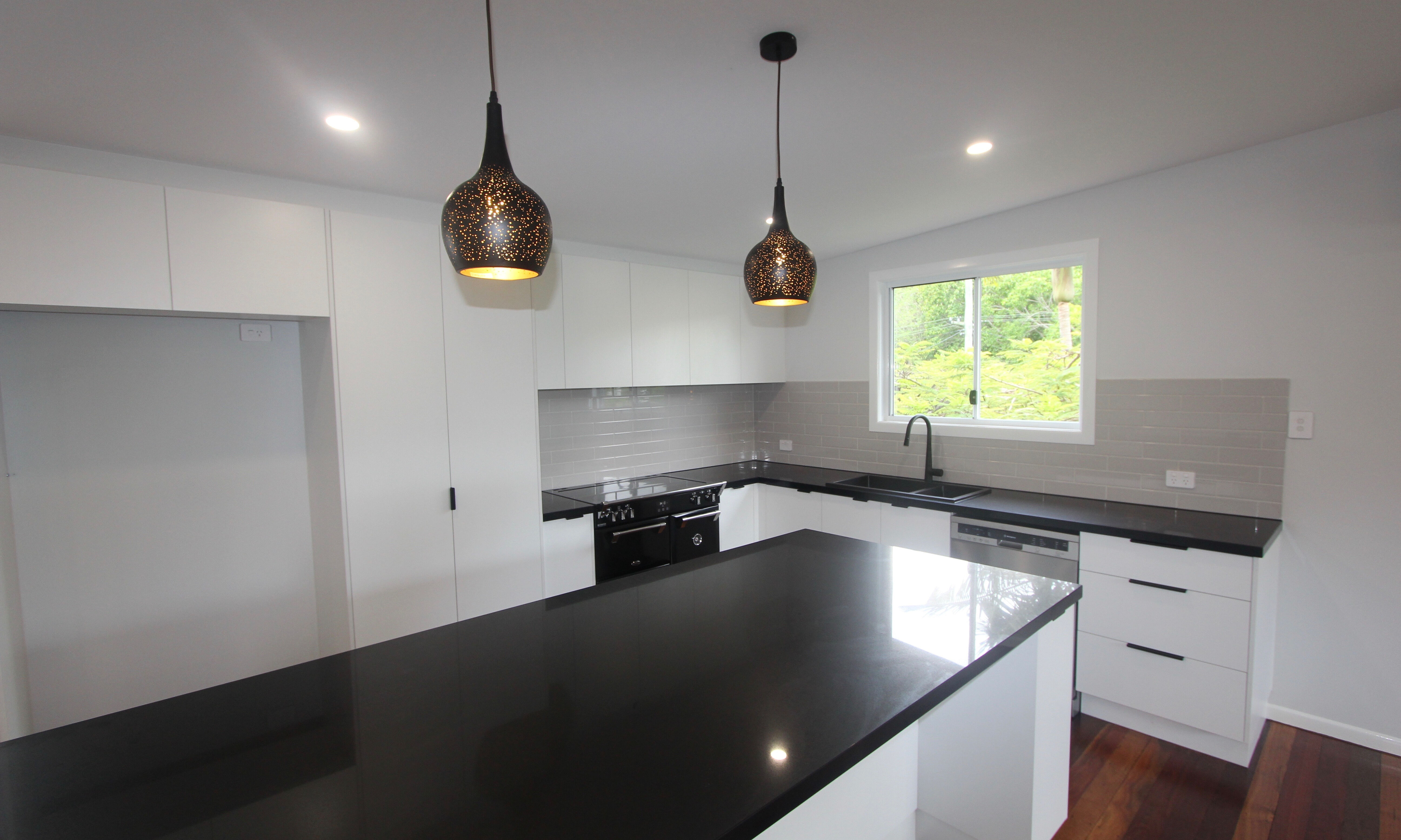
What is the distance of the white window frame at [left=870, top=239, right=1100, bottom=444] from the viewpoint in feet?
9.86

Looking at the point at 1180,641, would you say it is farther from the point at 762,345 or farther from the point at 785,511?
the point at 762,345

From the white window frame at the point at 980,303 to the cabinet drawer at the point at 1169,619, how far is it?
83 cm

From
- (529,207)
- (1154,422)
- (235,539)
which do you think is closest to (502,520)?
(235,539)

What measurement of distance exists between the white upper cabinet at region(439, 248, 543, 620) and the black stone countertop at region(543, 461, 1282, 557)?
0.25 metres

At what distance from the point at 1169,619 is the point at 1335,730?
0.83 m

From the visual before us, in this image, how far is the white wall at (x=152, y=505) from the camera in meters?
2.21

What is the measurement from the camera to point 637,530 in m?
3.35

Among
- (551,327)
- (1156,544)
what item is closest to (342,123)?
(551,327)

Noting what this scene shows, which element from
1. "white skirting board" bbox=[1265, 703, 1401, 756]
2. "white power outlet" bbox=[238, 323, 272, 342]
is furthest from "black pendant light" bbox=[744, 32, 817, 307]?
"white skirting board" bbox=[1265, 703, 1401, 756]

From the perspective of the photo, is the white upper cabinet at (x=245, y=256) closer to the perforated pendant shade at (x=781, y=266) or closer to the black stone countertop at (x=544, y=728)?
the black stone countertop at (x=544, y=728)

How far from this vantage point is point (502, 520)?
2.83 meters

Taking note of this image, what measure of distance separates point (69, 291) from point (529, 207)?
1787 millimetres

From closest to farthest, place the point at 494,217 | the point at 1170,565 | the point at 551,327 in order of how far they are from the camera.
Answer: the point at 494,217 → the point at 1170,565 → the point at 551,327

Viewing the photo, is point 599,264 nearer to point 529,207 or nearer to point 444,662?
point 529,207
